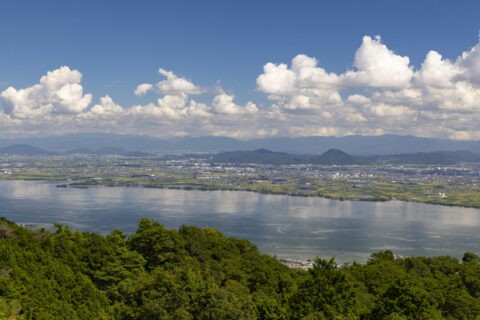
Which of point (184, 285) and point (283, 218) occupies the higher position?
point (184, 285)

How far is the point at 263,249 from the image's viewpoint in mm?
45750

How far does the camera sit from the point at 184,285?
13.5 metres

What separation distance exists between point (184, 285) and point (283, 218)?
52.2 metres

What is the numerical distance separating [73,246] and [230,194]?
79.9 meters

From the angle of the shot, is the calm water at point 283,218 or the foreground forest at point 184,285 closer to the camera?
the foreground forest at point 184,285

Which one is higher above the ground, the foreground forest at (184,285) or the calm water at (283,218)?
the foreground forest at (184,285)

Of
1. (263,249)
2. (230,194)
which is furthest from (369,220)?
(230,194)

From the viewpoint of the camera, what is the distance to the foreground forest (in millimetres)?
13023

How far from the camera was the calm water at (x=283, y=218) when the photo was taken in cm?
4830

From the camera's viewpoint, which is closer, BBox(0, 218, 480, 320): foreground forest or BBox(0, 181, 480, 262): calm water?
BBox(0, 218, 480, 320): foreground forest

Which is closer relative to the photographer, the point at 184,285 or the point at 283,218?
the point at 184,285

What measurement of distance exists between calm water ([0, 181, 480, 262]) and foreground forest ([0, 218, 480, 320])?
67.6ft

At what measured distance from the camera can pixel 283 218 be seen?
65.0 m

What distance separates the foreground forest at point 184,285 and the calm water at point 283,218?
67.6ft
